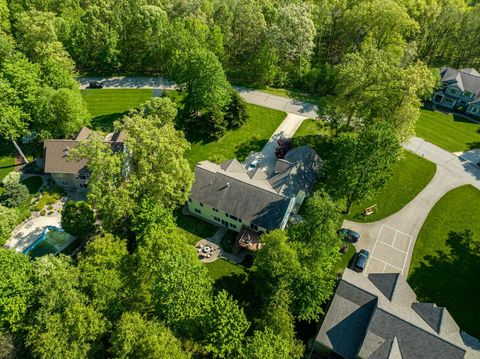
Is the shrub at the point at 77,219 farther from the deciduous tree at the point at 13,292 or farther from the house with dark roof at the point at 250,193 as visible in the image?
the house with dark roof at the point at 250,193

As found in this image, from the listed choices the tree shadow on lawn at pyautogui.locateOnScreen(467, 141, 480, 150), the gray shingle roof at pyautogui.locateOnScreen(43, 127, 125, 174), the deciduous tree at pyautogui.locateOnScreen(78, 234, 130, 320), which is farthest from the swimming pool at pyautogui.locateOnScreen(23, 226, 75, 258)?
the tree shadow on lawn at pyautogui.locateOnScreen(467, 141, 480, 150)

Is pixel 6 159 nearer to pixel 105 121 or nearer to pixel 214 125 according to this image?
pixel 105 121

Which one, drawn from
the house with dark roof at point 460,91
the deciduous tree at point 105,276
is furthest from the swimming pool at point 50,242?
the house with dark roof at point 460,91

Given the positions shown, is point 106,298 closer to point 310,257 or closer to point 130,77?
point 310,257

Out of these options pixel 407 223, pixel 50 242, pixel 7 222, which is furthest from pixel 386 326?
pixel 7 222

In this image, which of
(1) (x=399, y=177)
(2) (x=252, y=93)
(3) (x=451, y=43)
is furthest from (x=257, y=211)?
(3) (x=451, y=43)

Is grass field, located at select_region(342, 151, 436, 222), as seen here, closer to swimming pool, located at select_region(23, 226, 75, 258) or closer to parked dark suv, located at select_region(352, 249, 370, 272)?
parked dark suv, located at select_region(352, 249, 370, 272)
